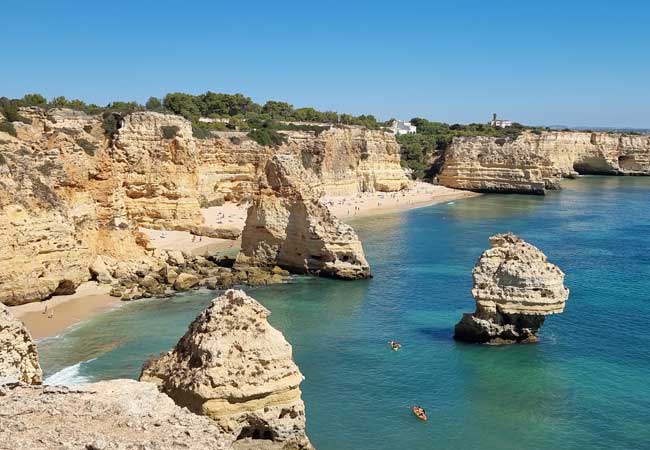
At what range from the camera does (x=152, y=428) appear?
332 inches

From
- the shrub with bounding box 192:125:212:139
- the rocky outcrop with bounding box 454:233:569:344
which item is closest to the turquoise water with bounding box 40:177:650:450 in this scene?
the rocky outcrop with bounding box 454:233:569:344

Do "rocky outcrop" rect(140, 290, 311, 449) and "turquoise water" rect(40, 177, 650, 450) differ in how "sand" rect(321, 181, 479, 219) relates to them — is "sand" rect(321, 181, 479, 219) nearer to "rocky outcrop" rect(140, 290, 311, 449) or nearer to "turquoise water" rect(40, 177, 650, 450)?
"turquoise water" rect(40, 177, 650, 450)

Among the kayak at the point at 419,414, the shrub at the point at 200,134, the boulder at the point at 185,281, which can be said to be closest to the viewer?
the kayak at the point at 419,414

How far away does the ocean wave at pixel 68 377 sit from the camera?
1995 cm

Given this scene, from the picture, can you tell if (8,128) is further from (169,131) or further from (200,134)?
(200,134)

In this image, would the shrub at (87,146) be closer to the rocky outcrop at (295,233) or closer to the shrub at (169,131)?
the shrub at (169,131)

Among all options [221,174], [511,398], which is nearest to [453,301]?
[511,398]

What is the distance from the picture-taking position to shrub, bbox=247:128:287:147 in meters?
63.6

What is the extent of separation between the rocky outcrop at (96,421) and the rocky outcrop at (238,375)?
2804mm

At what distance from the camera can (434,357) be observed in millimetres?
22906

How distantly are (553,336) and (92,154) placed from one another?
2733 cm

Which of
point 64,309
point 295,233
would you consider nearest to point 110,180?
point 64,309

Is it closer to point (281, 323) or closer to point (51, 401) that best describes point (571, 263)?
point (281, 323)

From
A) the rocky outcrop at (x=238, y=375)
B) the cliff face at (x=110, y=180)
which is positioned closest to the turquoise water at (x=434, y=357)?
the rocky outcrop at (x=238, y=375)
